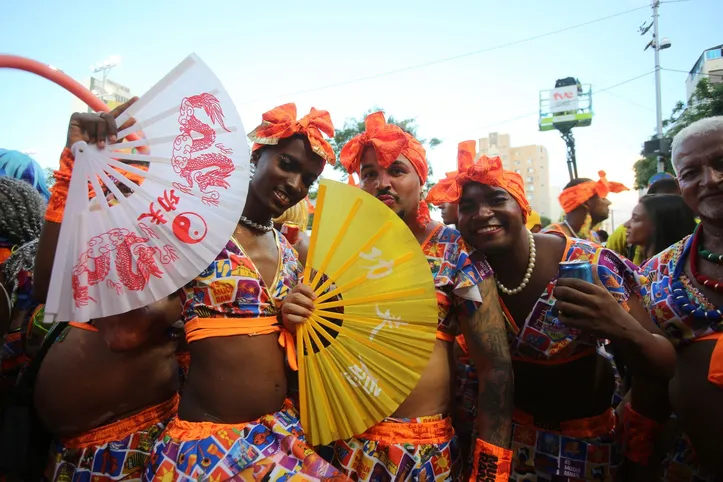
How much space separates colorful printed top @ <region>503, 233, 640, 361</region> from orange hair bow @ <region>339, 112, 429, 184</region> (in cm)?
83

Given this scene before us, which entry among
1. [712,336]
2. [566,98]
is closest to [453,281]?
[712,336]

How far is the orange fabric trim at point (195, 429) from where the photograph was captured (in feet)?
5.15

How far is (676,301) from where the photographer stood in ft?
6.23

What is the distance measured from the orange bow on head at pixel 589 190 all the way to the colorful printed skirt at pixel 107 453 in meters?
4.81

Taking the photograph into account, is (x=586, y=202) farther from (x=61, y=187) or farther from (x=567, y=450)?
(x=61, y=187)

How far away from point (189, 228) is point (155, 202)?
13 centimetres

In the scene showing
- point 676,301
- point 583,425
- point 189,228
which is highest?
point 189,228

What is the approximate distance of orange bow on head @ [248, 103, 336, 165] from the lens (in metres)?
1.91

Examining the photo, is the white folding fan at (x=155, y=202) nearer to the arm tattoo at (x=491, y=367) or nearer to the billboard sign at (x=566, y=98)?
the arm tattoo at (x=491, y=367)

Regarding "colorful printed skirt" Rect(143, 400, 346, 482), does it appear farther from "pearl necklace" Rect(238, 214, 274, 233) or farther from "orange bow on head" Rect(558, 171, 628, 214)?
"orange bow on head" Rect(558, 171, 628, 214)

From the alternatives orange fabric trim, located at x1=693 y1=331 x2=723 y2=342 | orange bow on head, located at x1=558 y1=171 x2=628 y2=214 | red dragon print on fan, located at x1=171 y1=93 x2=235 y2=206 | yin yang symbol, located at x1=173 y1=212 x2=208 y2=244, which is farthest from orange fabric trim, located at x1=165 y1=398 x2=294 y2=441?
orange bow on head, located at x1=558 y1=171 x2=628 y2=214

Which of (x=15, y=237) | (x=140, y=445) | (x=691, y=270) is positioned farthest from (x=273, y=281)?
(x=691, y=270)

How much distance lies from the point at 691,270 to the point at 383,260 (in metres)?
1.37

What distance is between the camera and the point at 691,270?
6.32 feet
